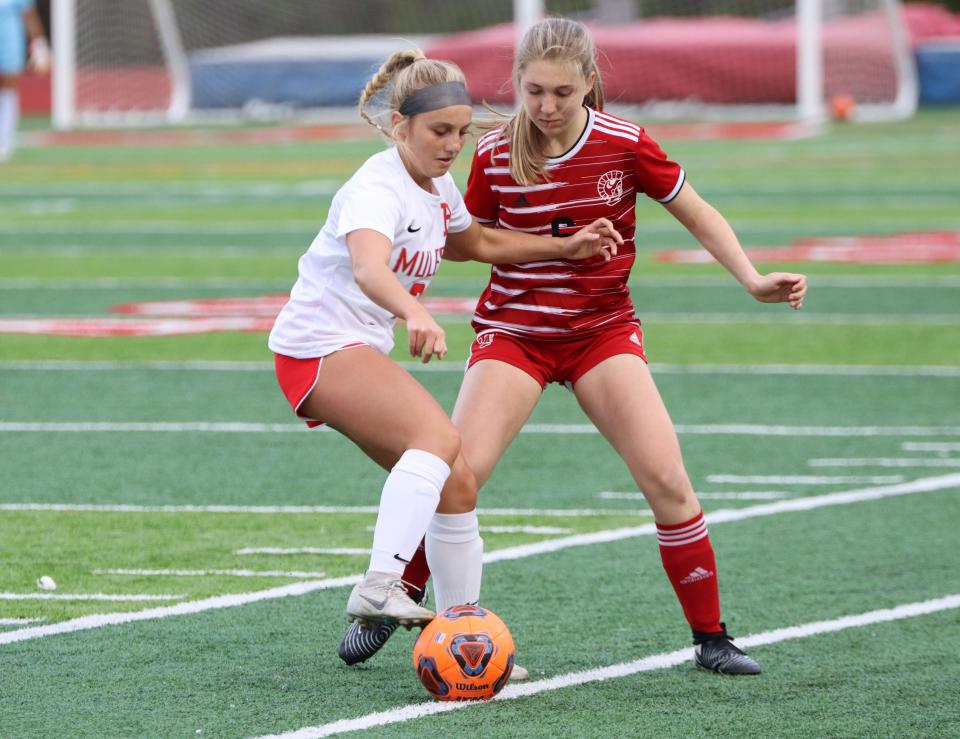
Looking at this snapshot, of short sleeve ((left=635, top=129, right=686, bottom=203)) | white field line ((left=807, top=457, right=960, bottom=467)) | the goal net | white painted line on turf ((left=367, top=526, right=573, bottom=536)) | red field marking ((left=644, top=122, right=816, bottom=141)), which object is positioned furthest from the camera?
the goal net

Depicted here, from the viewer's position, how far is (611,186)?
19.1 ft

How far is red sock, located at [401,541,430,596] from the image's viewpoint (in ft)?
18.9

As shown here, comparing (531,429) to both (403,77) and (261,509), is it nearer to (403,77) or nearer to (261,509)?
(261,509)

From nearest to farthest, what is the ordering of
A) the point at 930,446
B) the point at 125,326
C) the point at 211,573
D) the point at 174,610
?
the point at 174,610 < the point at 211,573 < the point at 930,446 < the point at 125,326

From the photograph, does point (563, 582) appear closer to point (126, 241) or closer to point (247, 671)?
point (247, 671)

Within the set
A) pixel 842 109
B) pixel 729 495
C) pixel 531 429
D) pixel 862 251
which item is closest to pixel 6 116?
pixel 862 251

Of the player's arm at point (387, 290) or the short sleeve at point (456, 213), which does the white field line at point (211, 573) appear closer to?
the short sleeve at point (456, 213)

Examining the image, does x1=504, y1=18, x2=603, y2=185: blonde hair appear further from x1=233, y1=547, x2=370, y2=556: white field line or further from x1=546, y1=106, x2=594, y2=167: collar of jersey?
x1=233, y1=547, x2=370, y2=556: white field line

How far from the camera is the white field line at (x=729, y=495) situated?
812 centimetres

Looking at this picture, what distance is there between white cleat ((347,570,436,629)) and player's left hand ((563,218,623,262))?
1196 mm

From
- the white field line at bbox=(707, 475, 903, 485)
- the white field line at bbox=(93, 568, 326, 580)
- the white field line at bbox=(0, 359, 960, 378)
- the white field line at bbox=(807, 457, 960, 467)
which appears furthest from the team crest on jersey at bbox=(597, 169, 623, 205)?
the white field line at bbox=(0, 359, 960, 378)

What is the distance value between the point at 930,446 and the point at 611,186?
3923mm

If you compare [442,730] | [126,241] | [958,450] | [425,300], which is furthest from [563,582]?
[126,241]

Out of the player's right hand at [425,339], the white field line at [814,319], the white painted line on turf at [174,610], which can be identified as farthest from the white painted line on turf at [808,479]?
the white field line at [814,319]
